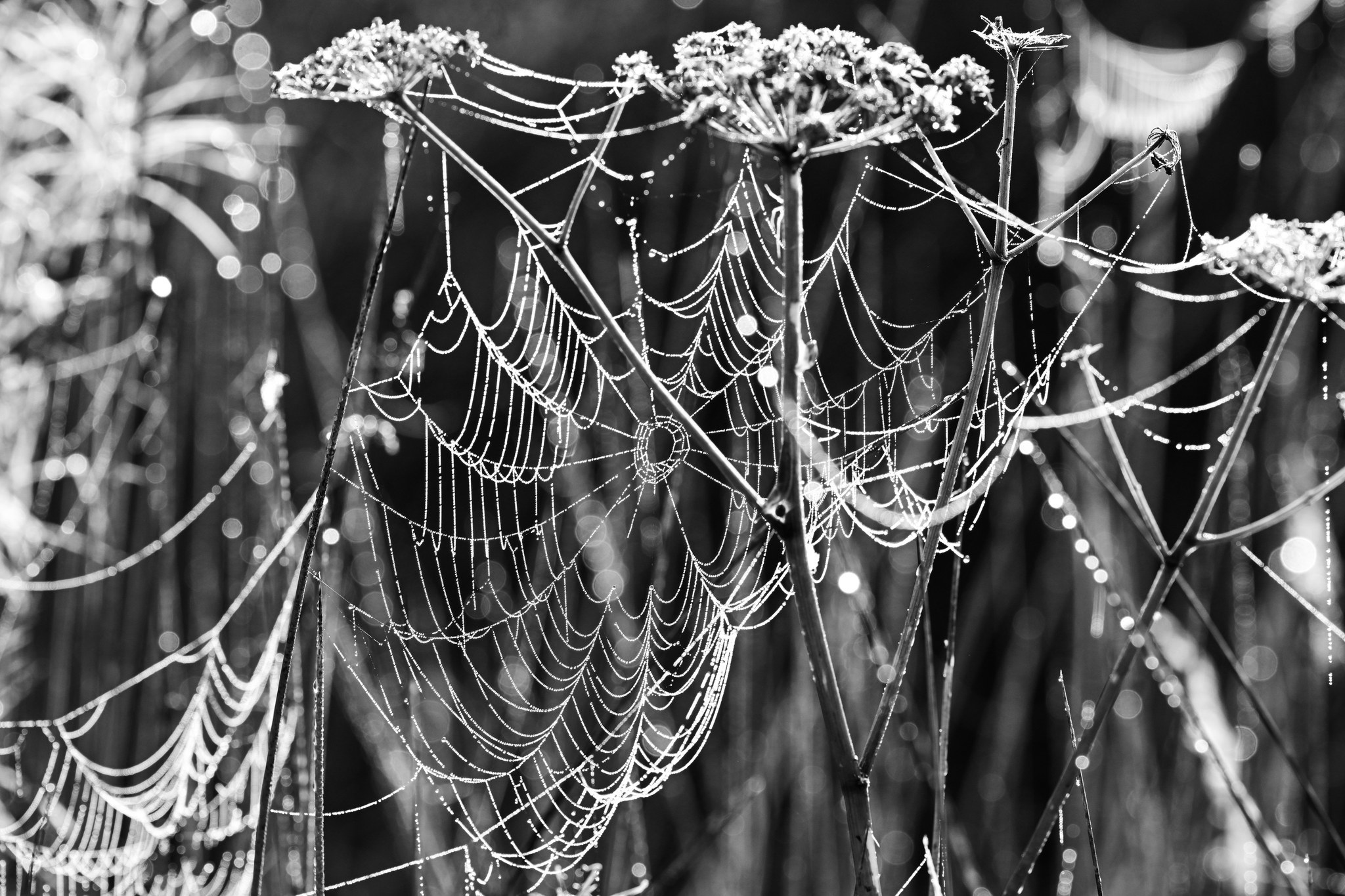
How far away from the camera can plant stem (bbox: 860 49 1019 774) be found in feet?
1.59

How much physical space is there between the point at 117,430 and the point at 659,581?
0.97 m

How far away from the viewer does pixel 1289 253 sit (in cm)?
51

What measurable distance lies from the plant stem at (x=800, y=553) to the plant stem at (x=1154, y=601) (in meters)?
0.07

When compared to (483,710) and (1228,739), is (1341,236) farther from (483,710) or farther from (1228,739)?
(483,710)

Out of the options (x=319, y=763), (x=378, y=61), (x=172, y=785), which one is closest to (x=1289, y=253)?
(x=378, y=61)

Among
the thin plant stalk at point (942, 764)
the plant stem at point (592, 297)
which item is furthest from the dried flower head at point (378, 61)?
the thin plant stalk at point (942, 764)

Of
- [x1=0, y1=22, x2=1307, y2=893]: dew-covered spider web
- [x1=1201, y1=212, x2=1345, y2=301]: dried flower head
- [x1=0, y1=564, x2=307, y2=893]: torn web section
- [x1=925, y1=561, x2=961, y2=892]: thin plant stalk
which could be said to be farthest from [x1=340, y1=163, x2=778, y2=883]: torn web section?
[x1=1201, y1=212, x2=1345, y2=301]: dried flower head

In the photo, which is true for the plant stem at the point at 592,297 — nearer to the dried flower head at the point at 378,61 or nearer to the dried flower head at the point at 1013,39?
the dried flower head at the point at 378,61

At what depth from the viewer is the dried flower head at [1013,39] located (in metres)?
0.51

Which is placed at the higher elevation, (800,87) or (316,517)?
(800,87)

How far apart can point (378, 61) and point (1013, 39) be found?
0.29 metres

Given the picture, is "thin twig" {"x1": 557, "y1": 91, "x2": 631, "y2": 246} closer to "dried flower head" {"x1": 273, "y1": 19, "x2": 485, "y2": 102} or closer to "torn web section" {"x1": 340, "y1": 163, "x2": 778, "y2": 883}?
"dried flower head" {"x1": 273, "y1": 19, "x2": 485, "y2": 102}

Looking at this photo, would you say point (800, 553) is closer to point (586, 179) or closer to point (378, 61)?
point (586, 179)

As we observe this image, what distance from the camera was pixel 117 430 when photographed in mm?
1516
